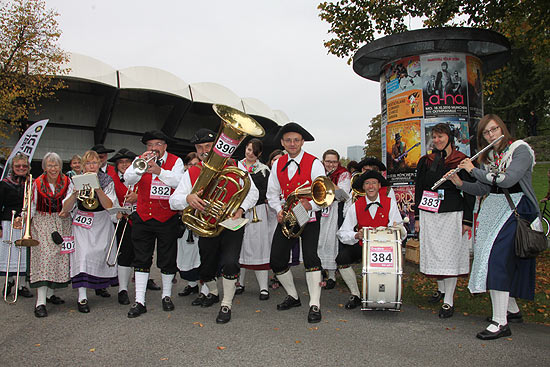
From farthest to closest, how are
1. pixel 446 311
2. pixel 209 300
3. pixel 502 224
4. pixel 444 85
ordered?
pixel 444 85
pixel 209 300
pixel 446 311
pixel 502 224

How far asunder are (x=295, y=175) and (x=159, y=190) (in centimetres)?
169

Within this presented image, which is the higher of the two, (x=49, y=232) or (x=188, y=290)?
(x=49, y=232)

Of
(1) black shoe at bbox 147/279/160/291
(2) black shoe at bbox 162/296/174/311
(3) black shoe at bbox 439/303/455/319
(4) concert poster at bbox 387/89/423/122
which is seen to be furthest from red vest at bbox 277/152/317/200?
(4) concert poster at bbox 387/89/423/122

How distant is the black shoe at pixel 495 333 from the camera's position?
4.27 metres

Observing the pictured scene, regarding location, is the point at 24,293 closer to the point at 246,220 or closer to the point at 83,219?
the point at 83,219

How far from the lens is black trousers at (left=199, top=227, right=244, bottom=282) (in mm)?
5160

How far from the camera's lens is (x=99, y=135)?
129 ft

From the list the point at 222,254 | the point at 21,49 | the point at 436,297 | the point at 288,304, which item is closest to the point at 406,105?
the point at 436,297

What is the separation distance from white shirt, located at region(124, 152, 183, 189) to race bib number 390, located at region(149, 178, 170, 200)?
0.28 feet

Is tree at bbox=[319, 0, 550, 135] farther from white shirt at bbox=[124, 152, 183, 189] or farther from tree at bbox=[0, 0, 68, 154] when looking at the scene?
tree at bbox=[0, 0, 68, 154]

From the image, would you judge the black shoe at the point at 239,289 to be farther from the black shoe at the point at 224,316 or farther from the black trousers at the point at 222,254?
the black shoe at the point at 224,316

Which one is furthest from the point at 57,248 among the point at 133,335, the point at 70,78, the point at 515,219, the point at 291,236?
the point at 70,78

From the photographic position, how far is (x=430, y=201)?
529 centimetres

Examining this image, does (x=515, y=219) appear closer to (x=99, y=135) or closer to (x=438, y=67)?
(x=438, y=67)
